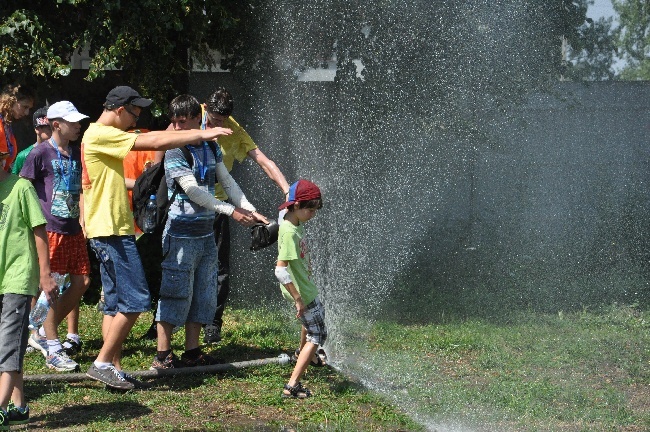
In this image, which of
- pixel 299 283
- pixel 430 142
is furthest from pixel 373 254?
pixel 299 283

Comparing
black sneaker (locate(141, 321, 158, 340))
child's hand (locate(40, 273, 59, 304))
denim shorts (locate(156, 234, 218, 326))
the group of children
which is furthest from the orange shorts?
child's hand (locate(40, 273, 59, 304))

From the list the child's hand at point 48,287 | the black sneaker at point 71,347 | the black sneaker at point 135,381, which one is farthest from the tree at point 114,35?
the child's hand at point 48,287

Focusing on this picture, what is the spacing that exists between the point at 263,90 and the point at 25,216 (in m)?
4.62

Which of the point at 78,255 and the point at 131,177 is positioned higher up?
the point at 131,177

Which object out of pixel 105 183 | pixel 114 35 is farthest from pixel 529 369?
pixel 114 35

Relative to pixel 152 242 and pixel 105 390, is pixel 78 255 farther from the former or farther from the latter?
pixel 152 242

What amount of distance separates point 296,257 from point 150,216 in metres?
1.11

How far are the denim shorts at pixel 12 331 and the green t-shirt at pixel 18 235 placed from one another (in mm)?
48

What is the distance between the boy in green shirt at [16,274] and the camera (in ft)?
16.2

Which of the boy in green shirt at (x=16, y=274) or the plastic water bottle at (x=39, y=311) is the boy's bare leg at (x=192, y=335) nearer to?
the plastic water bottle at (x=39, y=311)

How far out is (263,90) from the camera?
9.38 meters

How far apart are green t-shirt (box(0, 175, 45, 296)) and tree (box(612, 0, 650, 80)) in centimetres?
842

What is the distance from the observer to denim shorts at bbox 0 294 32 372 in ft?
16.1

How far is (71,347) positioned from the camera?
6.91 metres
